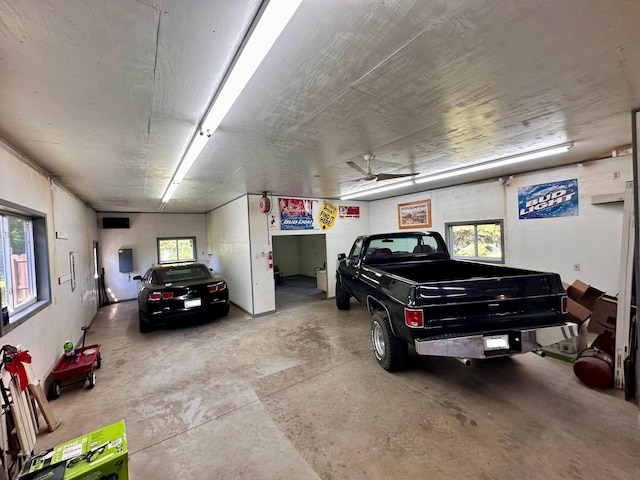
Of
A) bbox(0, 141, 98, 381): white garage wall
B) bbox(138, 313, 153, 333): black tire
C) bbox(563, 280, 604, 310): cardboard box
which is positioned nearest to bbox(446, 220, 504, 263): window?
bbox(563, 280, 604, 310): cardboard box

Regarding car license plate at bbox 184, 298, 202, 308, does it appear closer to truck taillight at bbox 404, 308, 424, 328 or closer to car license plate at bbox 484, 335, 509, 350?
truck taillight at bbox 404, 308, 424, 328

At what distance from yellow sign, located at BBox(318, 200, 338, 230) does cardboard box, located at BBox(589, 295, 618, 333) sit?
546cm

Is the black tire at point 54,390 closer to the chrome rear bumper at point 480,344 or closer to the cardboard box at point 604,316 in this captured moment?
the chrome rear bumper at point 480,344

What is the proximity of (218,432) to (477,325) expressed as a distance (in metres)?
2.62

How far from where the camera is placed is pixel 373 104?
2.20 meters

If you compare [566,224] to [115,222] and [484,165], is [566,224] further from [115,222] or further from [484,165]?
[115,222]

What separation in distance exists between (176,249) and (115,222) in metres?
1.92

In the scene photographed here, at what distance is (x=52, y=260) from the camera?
137 inches

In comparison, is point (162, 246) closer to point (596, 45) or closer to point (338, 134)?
point (338, 134)

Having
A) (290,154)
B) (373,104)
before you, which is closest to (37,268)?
(290,154)

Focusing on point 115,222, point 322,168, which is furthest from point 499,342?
point 115,222

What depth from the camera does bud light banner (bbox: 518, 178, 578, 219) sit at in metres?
4.51

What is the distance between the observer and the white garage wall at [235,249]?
20.0 ft

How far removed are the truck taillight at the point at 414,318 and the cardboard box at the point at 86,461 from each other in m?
2.33
